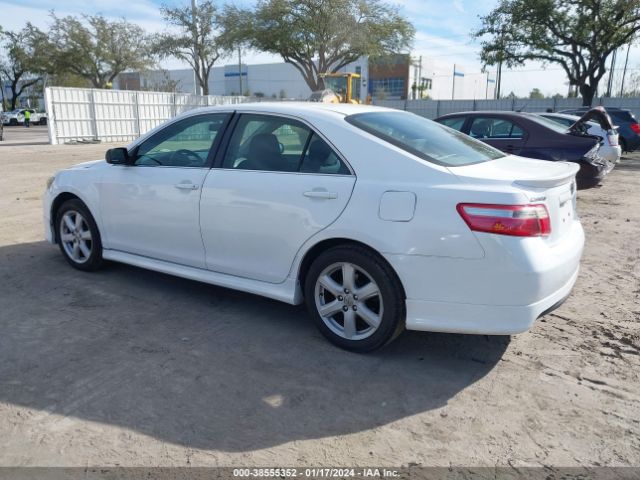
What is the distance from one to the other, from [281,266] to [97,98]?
24979 mm

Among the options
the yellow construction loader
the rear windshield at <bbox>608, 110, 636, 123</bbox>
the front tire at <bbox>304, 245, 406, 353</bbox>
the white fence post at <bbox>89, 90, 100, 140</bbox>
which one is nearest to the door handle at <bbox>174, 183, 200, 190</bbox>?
the front tire at <bbox>304, 245, 406, 353</bbox>

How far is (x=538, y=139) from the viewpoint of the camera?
8.41m

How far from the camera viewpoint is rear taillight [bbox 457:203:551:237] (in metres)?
2.99

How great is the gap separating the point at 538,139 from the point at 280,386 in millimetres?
6881

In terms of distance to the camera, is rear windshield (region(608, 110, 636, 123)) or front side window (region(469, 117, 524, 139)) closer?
front side window (region(469, 117, 524, 139))

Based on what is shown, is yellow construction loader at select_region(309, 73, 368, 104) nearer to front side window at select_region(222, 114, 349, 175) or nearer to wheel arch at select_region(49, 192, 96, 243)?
wheel arch at select_region(49, 192, 96, 243)

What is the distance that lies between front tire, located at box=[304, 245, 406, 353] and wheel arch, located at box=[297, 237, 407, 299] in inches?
0.6

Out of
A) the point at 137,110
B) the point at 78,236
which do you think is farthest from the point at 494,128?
the point at 137,110

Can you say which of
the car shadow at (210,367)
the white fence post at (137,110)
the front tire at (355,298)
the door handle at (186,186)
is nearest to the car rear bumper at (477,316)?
the front tire at (355,298)

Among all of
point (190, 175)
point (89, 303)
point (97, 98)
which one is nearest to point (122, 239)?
point (89, 303)

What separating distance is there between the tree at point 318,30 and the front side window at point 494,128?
26336 mm

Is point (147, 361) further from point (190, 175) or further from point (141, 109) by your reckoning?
point (141, 109)

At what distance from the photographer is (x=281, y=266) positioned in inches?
150

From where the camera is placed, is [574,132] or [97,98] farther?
[97,98]
